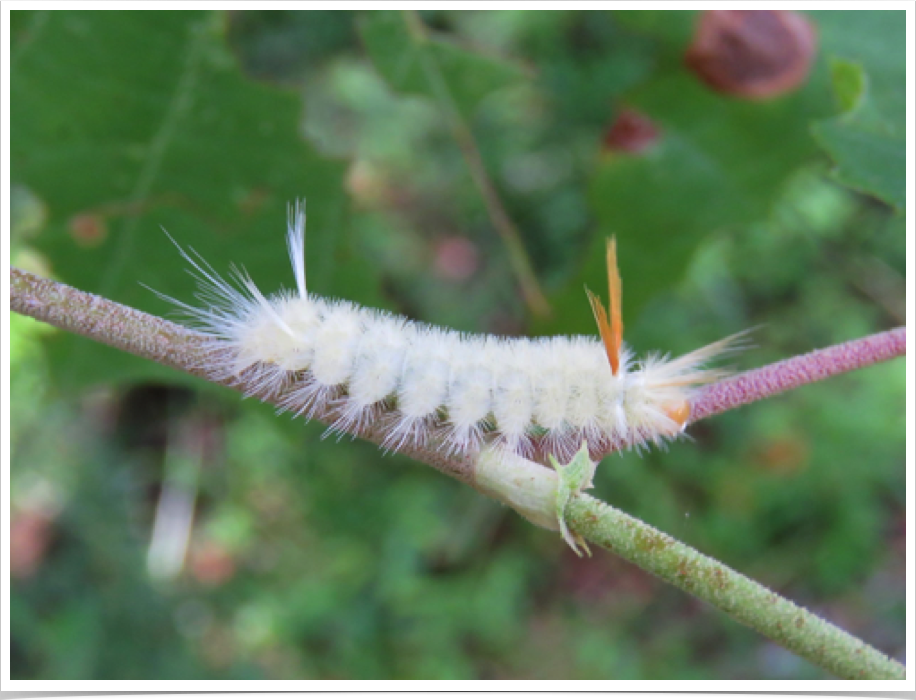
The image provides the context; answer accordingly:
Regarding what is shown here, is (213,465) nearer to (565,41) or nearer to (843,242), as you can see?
(565,41)

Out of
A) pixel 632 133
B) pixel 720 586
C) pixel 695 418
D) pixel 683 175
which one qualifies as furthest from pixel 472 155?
pixel 720 586

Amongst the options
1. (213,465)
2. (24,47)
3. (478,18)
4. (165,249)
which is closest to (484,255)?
(478,18)

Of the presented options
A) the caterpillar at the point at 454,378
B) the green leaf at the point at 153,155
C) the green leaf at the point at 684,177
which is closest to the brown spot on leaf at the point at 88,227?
the green leaf at the point at 153,155

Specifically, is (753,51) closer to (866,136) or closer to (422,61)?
(866,136)

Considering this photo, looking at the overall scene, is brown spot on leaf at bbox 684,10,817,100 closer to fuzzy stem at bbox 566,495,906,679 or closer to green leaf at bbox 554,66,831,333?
green leaf at bbox 554,66,831,333

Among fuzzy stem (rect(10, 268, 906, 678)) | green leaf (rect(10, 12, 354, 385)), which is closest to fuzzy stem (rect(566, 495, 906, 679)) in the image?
fuzzy stem (rect(10, 268, 906, 678))

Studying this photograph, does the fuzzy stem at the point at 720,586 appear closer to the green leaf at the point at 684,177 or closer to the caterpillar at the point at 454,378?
the caterpillar at the point at 454,378
